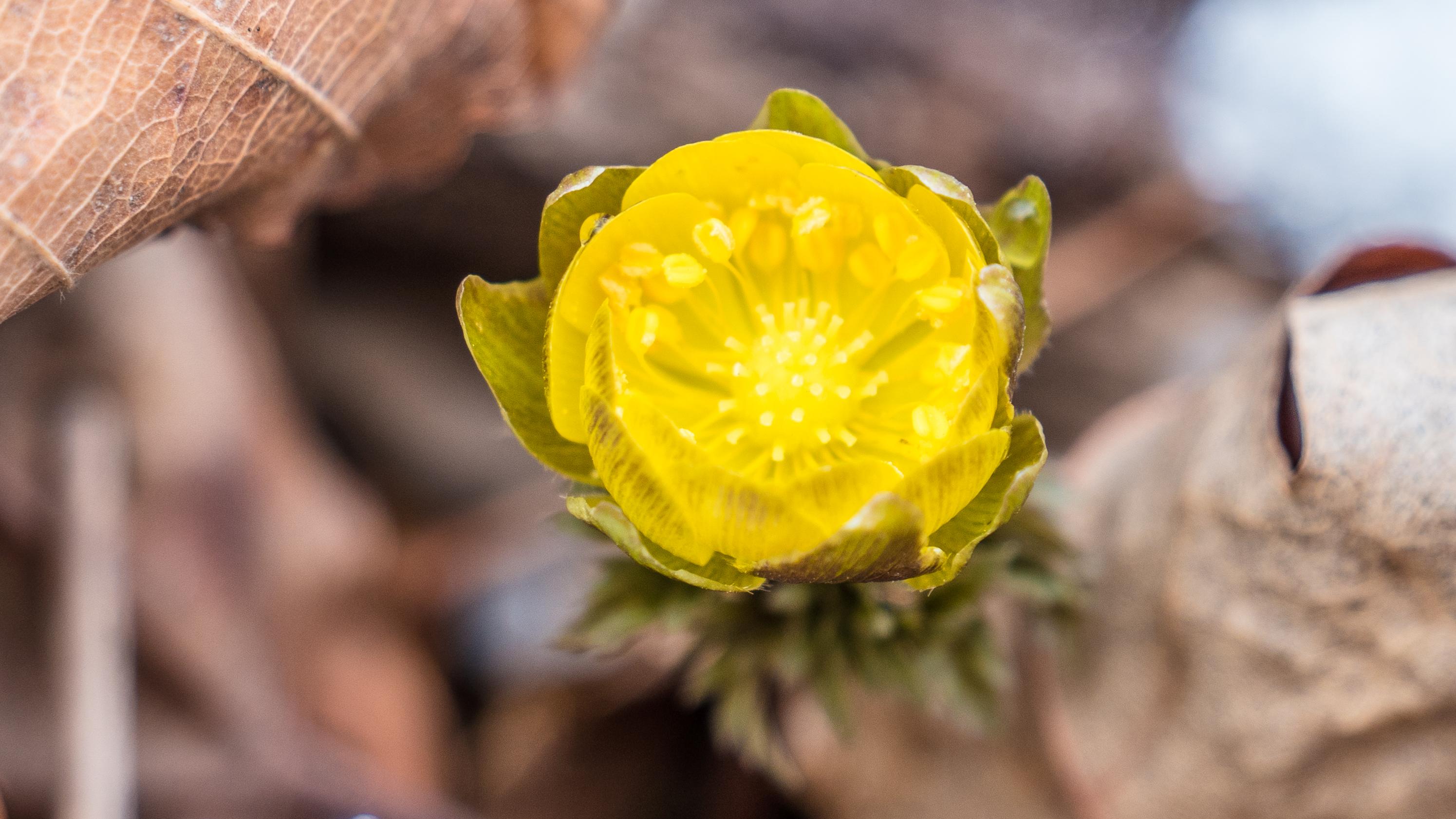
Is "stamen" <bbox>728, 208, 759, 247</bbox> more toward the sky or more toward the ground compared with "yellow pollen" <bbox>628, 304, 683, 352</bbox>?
more toward the sky

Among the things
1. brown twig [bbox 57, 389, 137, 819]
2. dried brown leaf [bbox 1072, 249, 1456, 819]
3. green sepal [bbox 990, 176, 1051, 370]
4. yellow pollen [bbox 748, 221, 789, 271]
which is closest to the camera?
green sepal [bbox 990, 176, 1051, 370]

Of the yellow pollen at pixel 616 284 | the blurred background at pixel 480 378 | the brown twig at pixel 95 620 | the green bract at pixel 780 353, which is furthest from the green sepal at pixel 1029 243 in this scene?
the brown twig at pixel 95 620

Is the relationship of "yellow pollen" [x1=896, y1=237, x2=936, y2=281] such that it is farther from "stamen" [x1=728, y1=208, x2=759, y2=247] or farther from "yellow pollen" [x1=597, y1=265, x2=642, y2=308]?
"yellow pollen" [x1=597, y1=265, x2=642, y2=308]

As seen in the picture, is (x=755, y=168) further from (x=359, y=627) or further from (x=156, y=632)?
(x=359, y=627)

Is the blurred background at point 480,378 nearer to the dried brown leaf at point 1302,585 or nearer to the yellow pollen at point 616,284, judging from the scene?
the yellow pollen at point 616,284

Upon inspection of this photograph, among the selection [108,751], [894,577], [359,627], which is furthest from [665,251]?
[359,627]

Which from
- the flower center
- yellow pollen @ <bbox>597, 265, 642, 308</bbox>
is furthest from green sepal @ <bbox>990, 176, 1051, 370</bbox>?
yellow pollen @ <bbox>597, 265, 642, 308</bbox>

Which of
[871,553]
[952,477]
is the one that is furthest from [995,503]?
[871,553]
